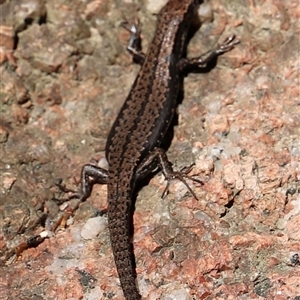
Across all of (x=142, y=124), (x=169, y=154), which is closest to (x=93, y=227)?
(x=169, y=154)

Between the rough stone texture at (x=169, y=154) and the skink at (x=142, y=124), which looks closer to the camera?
the rough stone texture at (x=169, y=154)

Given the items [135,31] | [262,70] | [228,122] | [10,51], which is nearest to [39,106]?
[10,51]

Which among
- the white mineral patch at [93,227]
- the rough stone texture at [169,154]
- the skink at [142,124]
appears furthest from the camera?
the white mineral patch at [93,227]

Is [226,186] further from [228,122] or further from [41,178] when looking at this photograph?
[41,178]

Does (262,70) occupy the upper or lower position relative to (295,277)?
upper

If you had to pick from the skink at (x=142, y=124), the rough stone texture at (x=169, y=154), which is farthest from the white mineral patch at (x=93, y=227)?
the skink at (x=142, y=124)

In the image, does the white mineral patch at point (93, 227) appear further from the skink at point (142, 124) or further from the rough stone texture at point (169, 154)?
the skink at point (142, 124)

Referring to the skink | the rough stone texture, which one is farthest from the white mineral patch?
the skink

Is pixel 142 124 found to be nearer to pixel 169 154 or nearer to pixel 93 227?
pixel 169 154
